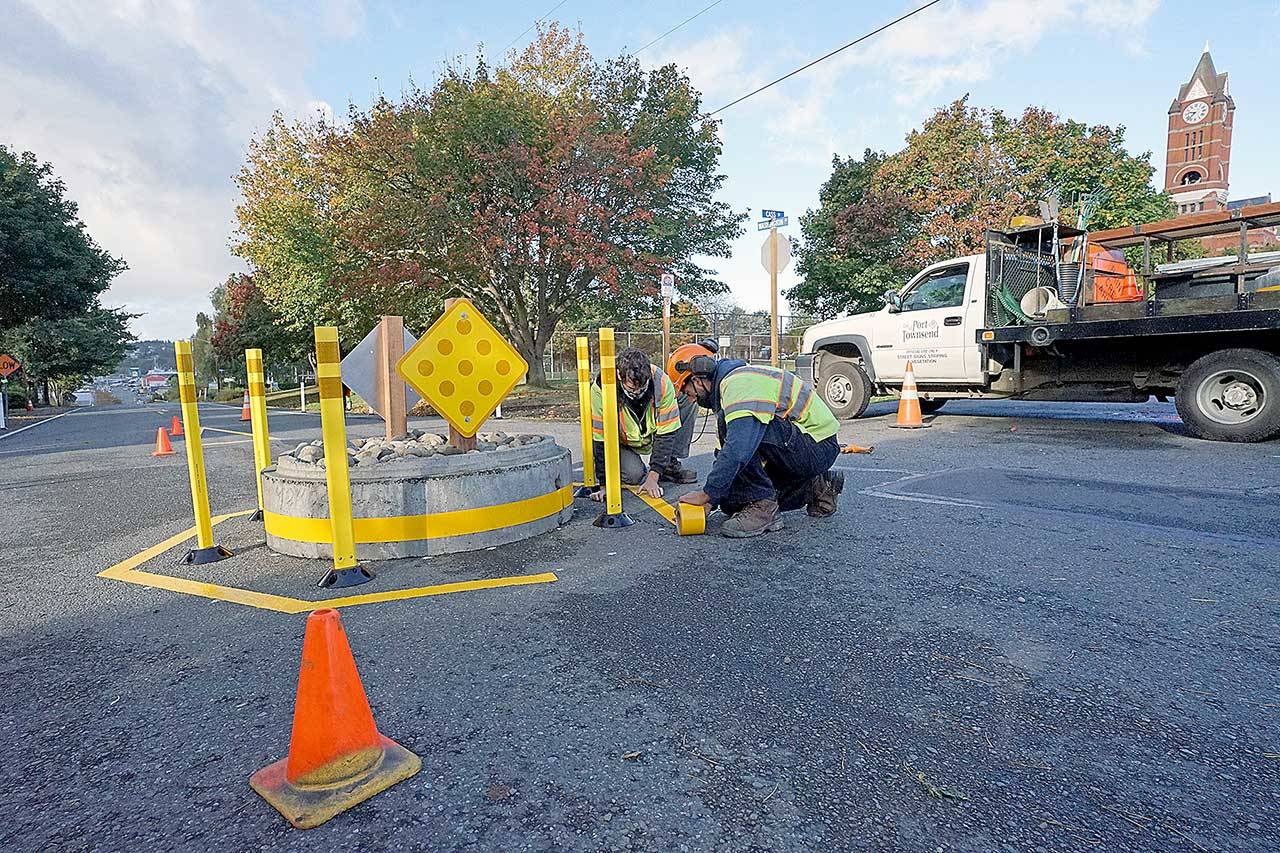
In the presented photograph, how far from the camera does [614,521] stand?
474 cm

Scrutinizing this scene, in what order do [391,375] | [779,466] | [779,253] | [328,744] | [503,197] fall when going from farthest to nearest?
1. [503,197]
2. [779,253]
3. [391,375]
4. [779,466]
5. [328,744]

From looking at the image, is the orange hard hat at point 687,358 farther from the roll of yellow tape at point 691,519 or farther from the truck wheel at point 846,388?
the truck wheel at point 846,388

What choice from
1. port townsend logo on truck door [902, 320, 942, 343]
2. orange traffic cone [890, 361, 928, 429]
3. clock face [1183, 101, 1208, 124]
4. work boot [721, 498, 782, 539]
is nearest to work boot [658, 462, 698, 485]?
work boot [721, 498, 782, 539]

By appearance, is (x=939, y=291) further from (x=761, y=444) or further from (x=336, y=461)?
(x=336, y=461)

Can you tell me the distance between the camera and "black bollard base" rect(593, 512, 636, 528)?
15.5ft

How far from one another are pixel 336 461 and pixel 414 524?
681mm

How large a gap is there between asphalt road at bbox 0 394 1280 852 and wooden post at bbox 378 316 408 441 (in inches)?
49.3

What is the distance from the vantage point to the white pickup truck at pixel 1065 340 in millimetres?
7426

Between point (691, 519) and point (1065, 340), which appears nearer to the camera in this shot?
point (691, 519)

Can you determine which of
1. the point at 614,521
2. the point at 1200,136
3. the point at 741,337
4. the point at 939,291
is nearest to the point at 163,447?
the point at 614,521

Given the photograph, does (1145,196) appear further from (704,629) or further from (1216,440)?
(704,629)

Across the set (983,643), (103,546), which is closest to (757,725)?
(983,643)

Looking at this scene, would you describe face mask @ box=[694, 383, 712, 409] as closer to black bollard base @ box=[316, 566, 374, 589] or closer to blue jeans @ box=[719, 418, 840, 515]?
blue jeans @ box=[719, 418, 840, 515]

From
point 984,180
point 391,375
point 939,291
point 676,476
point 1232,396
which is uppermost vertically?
point 984,180
